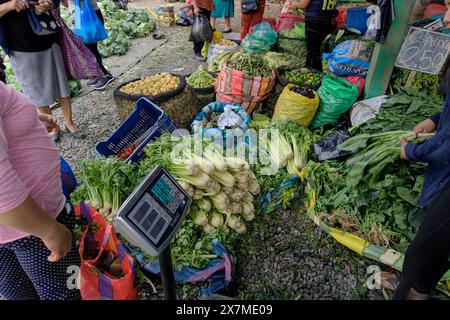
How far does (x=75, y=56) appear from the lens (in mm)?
3916

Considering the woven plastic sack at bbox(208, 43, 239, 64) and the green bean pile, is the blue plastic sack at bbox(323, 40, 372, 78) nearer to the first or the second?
the green bean pile

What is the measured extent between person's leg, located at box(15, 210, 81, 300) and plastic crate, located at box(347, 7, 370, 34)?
518 centimetres

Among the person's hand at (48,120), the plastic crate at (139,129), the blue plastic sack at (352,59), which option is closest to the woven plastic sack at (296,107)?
the blue plastic sack at (352,59)

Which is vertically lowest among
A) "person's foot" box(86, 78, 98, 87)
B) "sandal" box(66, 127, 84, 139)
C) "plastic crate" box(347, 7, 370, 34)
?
"person's foot" box(86, 78, 98, 87)

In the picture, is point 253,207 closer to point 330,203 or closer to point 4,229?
point 330,203

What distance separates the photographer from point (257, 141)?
3770mm

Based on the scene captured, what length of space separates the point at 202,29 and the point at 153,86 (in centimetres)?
280

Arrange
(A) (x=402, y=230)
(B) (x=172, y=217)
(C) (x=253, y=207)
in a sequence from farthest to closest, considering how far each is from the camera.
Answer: (C) (x=253, y=207), (A) (x=402, y=230), (B) (x=172, y=217)

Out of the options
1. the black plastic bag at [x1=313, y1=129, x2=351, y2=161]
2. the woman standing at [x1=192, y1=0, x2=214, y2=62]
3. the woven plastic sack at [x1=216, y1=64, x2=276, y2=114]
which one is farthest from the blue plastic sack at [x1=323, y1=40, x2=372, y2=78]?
the woman standing at [x1=192, y1=0, x2=214, y2=62]

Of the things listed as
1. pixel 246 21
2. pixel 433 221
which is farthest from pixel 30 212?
pixel 246 21

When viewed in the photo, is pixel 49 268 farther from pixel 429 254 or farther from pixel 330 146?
pixel 330 146

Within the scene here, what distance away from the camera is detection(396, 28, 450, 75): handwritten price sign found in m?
3.43
